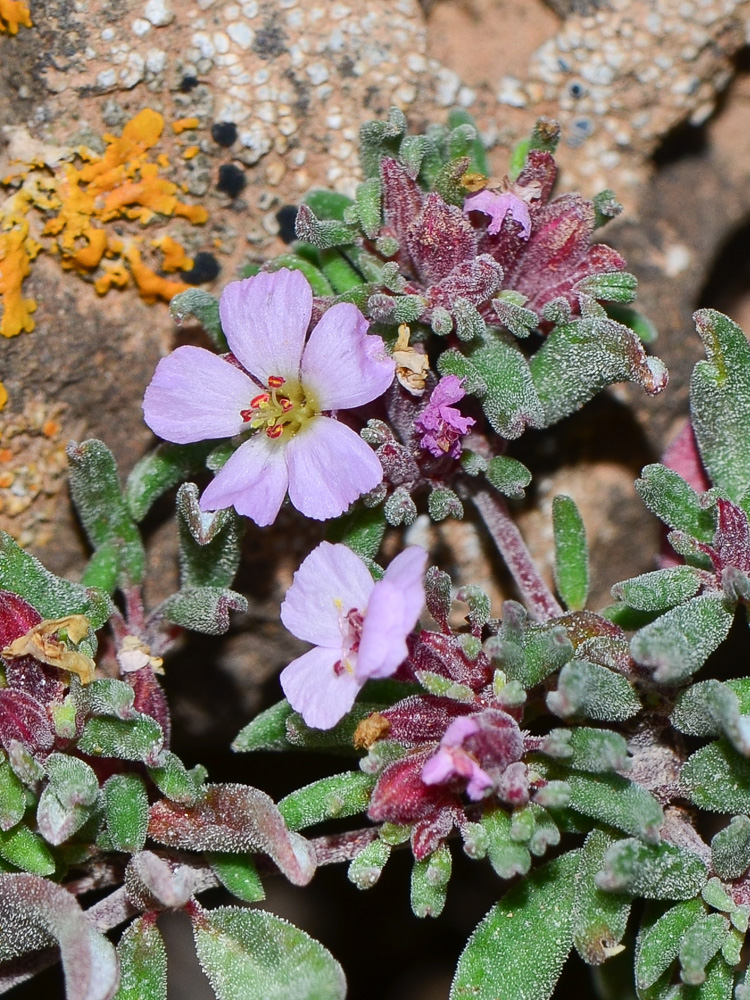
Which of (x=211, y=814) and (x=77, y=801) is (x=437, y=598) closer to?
(x=211, y=814)

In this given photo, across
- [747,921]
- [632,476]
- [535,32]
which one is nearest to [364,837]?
[747,921]

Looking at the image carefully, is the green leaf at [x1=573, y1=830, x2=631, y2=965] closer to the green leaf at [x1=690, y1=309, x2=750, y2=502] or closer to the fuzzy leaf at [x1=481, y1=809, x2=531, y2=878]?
the fuzzy leaf at [x1=481, y1=809, x2=531, y2=878]

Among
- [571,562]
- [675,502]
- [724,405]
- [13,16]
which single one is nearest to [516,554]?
[571,562]

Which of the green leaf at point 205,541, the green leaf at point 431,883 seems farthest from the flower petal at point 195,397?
the green leaf at point 431,883

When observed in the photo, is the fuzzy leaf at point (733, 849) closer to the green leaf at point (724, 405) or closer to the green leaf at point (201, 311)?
the green leaf at point (724, 405)

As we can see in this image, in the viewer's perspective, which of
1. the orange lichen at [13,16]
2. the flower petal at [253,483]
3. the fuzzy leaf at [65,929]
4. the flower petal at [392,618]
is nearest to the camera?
the flower petal at [392,618]
